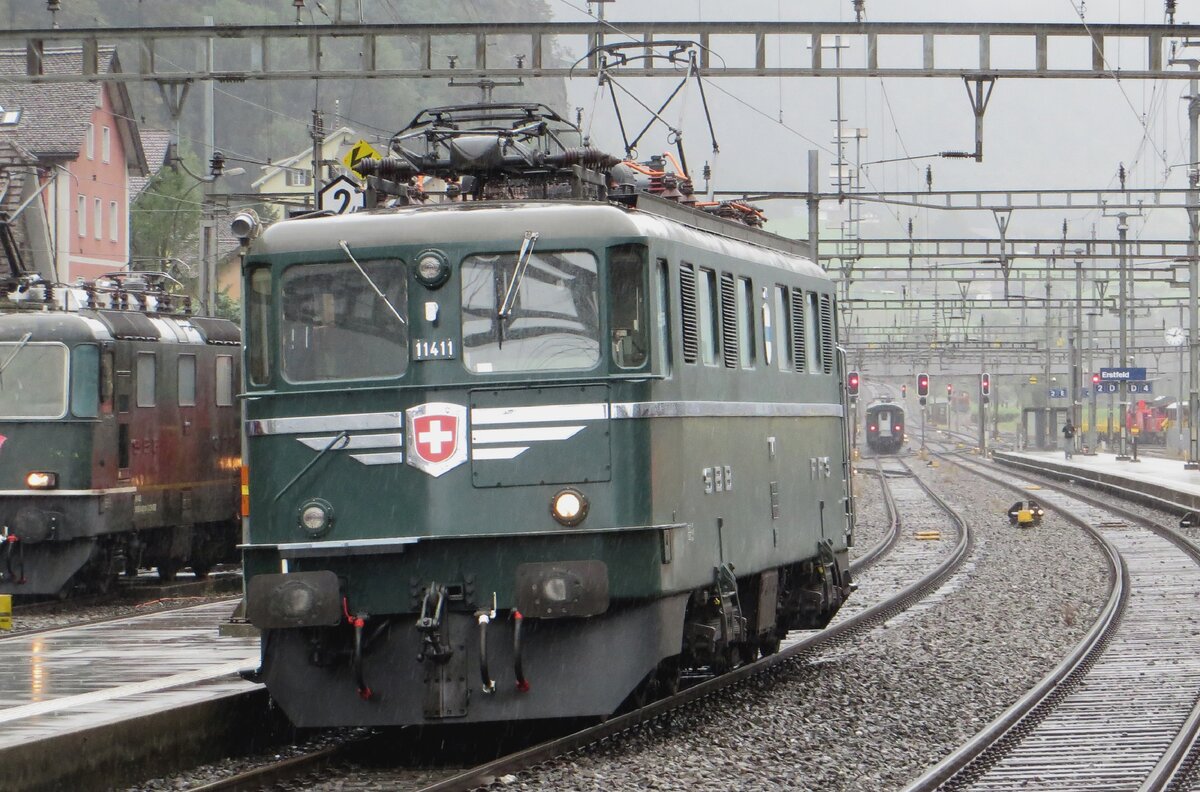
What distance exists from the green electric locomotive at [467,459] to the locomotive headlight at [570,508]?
0.5 inches

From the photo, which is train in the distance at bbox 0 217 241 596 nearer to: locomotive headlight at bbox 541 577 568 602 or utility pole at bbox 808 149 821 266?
locomotive headlight at bbox 541 577 568 602

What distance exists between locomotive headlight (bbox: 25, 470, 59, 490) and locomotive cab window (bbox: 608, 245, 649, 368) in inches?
425

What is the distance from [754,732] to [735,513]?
1.40m

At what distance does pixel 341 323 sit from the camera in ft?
33.5

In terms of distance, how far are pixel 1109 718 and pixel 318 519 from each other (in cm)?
544

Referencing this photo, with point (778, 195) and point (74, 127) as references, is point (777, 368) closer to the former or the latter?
point (778, 195)

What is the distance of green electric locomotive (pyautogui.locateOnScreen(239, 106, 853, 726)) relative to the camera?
9789mm

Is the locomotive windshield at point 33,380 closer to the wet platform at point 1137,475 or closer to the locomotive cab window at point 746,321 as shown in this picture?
the locomotive cab window at point 746,321

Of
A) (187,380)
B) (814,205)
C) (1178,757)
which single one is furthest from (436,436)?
(814,205)

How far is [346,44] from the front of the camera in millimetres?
100188

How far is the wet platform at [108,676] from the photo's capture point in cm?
931

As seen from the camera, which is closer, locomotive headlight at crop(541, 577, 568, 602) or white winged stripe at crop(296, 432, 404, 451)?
locomotive headlight at crop(541, 577, 568, 602)

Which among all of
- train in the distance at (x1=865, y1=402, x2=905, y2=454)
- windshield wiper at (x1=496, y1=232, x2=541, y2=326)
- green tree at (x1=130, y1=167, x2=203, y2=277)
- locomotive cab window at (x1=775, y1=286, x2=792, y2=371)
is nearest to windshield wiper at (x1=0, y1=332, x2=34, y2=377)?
locomotive cab window at (x1=775, y1=286, x2=792, y2=371)

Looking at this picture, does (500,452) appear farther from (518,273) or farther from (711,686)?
(711,686)
